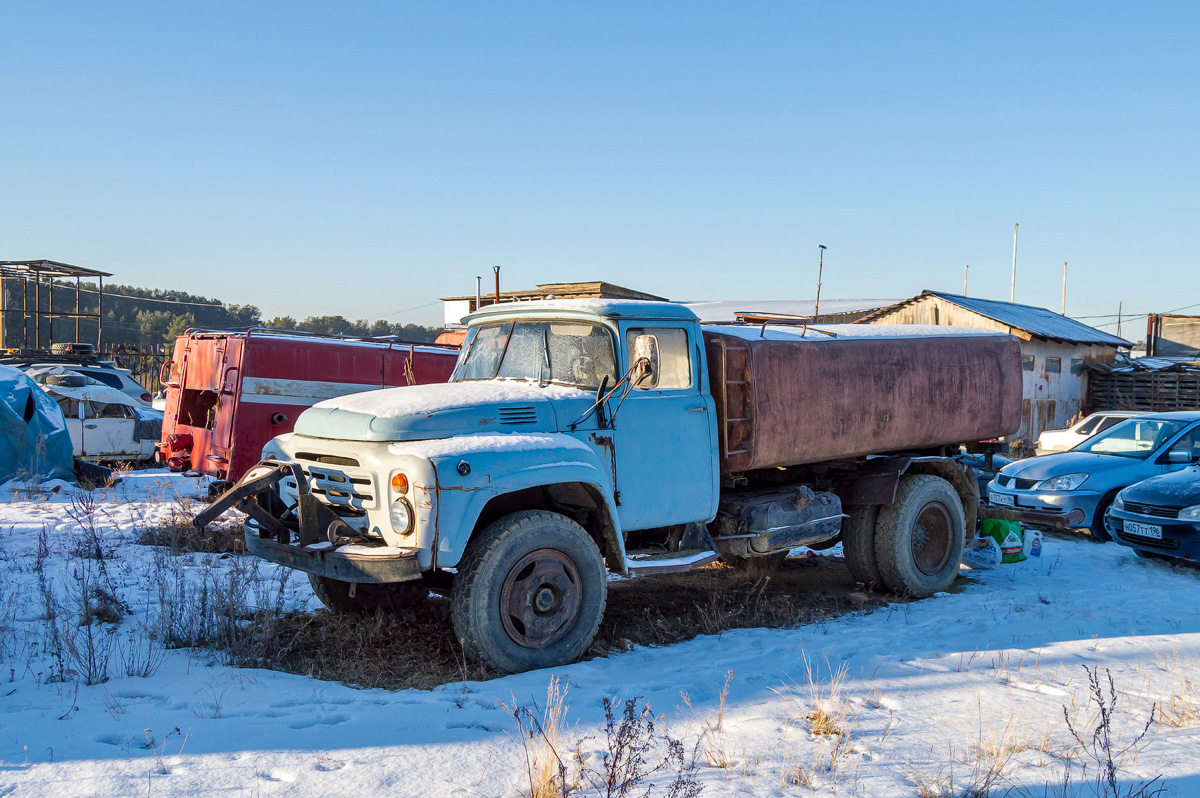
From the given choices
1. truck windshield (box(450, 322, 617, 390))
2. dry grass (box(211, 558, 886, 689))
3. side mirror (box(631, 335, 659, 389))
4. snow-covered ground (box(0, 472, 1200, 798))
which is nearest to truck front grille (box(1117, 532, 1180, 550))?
snow-covered ground (box(0, 472, 1200, 798))

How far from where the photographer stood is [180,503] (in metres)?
10.4

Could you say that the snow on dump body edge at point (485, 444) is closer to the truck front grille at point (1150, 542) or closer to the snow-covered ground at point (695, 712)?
the snow-covered ground at point (695, 712)

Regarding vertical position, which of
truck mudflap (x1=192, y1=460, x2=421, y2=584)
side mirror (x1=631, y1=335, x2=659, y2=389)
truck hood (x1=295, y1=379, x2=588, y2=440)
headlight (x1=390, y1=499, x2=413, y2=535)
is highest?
side mirror (x1=631, y1=335, x2=659, y2=389)

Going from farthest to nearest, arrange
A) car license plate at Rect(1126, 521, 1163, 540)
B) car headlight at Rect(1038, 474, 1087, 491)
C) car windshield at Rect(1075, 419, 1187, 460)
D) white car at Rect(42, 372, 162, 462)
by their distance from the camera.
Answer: white car at Rect(42, 372, 162, 462)
car windshield at Rect(1075, 419, 1187, 460)
car headlight at Rect(1038, 474, 1087, 491)
car license plate at Rect(1126, 521, 1163, 540)

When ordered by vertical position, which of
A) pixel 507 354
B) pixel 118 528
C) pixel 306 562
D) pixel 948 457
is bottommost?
pixel 118 528

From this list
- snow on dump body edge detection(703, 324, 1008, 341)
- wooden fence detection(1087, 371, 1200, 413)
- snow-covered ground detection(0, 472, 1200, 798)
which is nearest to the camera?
snow-covered ground detection(0, 472, 1200, 798)

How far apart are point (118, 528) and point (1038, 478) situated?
35.4 ft

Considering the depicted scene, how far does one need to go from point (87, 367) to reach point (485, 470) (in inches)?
732

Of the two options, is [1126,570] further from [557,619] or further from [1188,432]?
[557,619]

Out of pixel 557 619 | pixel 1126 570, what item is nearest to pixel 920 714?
pixel 557 619

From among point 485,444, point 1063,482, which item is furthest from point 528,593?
point 1063,482

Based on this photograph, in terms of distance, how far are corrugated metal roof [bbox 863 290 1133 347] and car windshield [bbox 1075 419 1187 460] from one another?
1357cm

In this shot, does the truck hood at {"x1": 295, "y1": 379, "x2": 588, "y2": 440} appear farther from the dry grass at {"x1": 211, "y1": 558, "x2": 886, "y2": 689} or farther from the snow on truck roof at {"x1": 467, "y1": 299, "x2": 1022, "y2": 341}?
the dry grass at {"x1": 211, "y1": 558, "x2": 886, "y2": 689}

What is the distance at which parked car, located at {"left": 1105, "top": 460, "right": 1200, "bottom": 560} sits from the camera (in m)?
8.56
